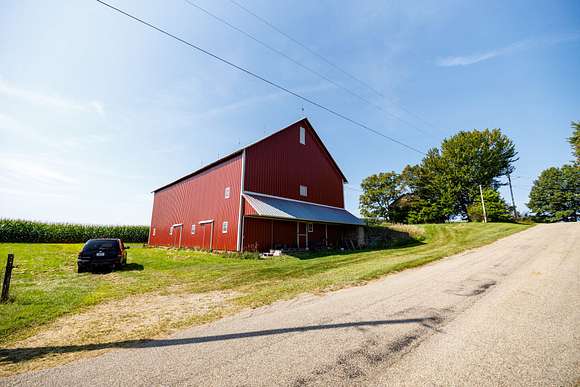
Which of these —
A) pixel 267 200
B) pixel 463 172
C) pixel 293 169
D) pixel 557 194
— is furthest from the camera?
pixel 557 194

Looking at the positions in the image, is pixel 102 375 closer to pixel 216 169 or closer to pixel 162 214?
pixel 216 169

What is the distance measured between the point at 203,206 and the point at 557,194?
207 ft

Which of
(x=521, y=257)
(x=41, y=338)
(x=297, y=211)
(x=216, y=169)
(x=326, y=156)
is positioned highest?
(x=326, y=156)

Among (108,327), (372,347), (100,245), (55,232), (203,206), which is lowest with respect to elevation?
(108,327)

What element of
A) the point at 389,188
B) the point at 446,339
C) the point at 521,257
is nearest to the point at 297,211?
the point at 521,257

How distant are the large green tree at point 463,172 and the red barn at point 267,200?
932 inches

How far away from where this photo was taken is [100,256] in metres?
12.0

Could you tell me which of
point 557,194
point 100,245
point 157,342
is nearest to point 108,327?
point 157,342

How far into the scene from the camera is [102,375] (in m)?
3.06

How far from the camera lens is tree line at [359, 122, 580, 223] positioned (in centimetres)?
4216

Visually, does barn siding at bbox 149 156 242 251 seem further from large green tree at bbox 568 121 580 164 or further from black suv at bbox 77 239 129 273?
large green tree at bbox 568 121 580 164

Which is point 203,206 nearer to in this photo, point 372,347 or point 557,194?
point 372,347

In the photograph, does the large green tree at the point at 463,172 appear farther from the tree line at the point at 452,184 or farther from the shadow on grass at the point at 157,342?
the shadow on grass at the point at 157,342

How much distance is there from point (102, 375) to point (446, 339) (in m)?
4.58
